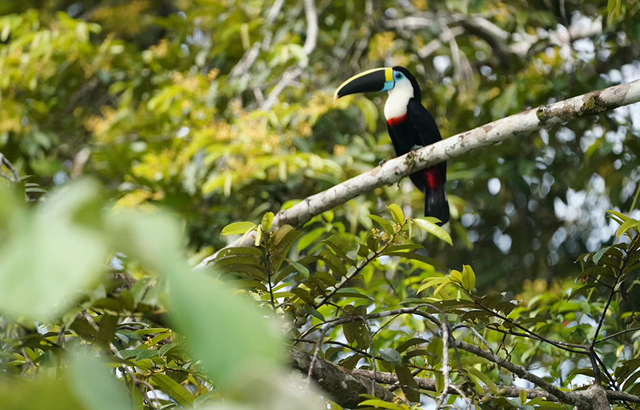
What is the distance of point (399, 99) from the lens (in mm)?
3494

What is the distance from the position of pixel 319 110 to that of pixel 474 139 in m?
1.69

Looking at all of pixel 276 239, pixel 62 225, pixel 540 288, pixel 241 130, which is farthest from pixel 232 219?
pixel 62 225

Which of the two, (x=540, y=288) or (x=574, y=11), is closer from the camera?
(x=540, y=288)

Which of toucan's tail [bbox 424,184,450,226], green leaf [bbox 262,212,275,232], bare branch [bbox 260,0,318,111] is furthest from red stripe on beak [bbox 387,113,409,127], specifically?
green leaf [bbox 262,212,275,232]

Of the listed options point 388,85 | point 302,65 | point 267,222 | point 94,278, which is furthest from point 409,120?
point 94,278

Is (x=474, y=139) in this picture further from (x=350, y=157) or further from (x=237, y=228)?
(x=350, y=157)

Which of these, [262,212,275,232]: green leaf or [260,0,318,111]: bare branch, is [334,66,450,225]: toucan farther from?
[262,212,275,232]: green leaf

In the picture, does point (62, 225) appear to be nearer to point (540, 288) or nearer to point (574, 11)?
point (540, 288)

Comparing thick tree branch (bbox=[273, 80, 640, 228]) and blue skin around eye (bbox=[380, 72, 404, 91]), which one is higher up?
thick tree branch (bbox=[273, 80, 640, 228])

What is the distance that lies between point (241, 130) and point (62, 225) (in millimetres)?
3028

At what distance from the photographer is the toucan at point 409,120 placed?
3.26m

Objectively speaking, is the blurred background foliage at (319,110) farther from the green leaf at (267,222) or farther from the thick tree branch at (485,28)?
the green leaf at (267,222)

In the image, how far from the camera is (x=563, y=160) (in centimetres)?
412

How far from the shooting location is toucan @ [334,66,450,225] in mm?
3260
